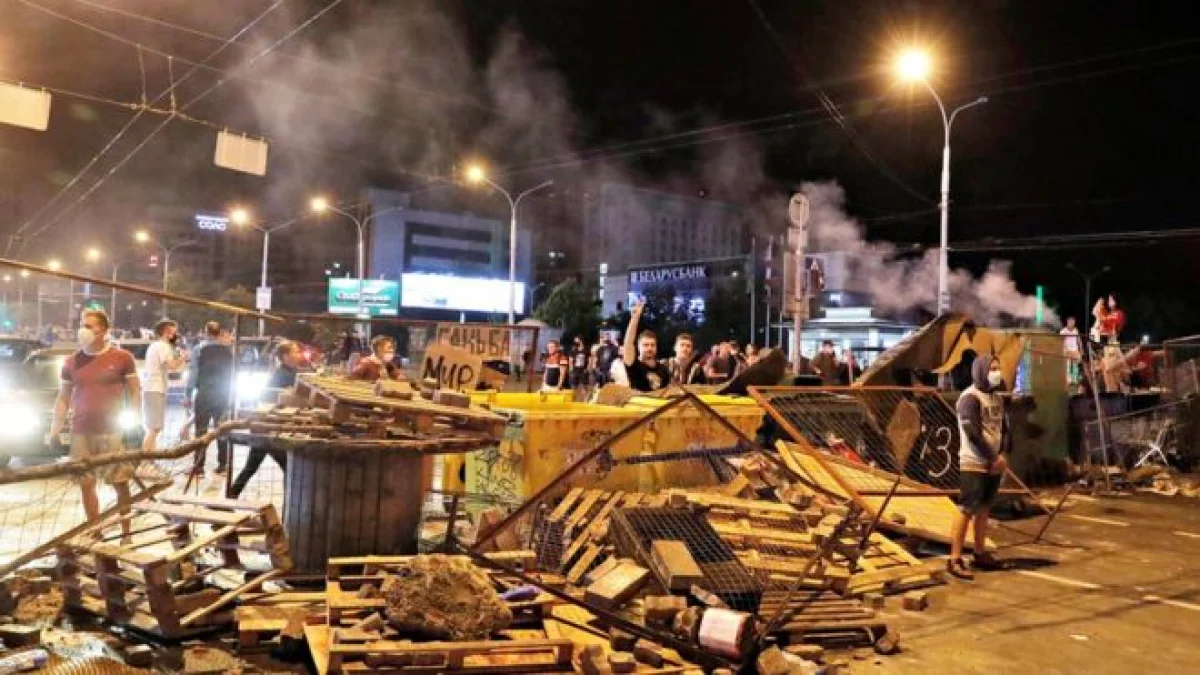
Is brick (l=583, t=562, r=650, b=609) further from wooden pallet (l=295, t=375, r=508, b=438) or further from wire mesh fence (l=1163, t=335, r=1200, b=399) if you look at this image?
wire mesh fence (l=1163, t=335, r=1200, b=399)

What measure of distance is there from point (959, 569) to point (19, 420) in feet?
33.8

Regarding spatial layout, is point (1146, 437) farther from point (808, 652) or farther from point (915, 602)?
point (808, 652)

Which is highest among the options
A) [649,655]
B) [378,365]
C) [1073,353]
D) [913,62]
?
[913,62]

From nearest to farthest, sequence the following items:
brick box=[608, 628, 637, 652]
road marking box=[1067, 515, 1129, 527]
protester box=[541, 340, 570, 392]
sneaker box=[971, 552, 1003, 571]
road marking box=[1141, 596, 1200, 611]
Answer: brick box=[608, 628, 637, 652]
road marking box=[1141, 596, 1200, 611]
sneaker box=[971, 552, 1003, 571]
road marking box=[1067, 515, 1129, 527]
protester box=[541, 340, 570, 392]

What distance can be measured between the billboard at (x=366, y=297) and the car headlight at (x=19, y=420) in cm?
5287

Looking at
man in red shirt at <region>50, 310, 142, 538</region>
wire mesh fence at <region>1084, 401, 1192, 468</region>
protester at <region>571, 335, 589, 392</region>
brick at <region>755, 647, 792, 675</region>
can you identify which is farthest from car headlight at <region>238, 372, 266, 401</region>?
wire mesh fence at <region>1084, 401, 1192, 468</region>

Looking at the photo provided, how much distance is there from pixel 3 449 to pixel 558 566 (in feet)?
24.2

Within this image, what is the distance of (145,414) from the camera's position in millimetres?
10992

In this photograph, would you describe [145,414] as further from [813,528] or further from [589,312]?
[589,312]

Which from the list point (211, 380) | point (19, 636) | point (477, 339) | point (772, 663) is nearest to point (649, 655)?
point (772, 663)

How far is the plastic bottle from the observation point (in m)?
4.51

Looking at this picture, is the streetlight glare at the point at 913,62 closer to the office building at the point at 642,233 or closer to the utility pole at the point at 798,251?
the utility pole at the point at 798,251

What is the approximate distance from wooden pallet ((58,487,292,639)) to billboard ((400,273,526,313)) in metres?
69.6

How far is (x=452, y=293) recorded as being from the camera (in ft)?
249
